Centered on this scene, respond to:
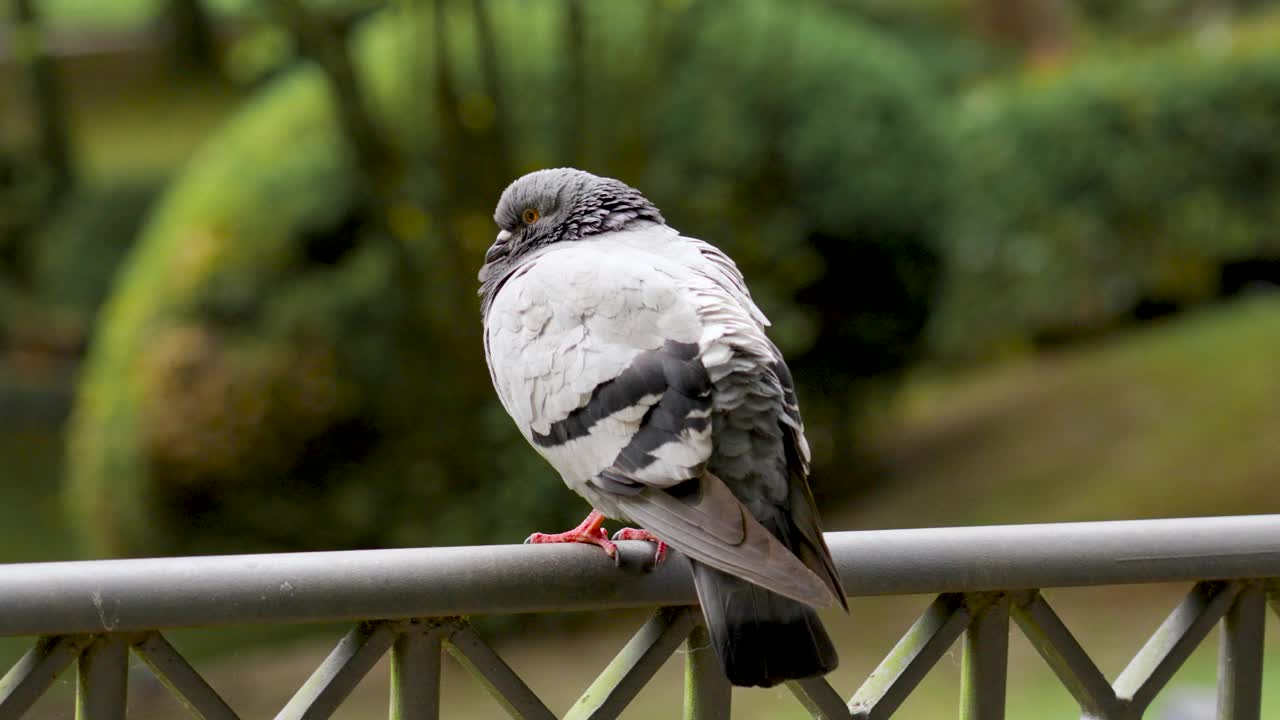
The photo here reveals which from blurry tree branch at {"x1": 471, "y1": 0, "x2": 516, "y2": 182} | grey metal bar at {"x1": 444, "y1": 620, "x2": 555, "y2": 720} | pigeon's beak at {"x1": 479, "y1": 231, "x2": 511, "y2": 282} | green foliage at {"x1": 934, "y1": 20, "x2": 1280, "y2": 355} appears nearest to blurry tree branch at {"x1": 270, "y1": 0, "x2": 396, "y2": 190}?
blurry tree branch at {"x1": 471, "y1": 0, "x2": 516, "y2": 182}

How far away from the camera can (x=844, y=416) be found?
22.5 ft

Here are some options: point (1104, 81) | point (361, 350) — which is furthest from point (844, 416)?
point (1104, 81)

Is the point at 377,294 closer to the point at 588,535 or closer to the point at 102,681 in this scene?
the point at 588,535

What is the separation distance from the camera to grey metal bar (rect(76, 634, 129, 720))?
1.56 m

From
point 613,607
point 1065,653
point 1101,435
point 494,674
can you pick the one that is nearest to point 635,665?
point 613,607

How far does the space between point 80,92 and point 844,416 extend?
298 inches

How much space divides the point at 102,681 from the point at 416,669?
36 centimetres

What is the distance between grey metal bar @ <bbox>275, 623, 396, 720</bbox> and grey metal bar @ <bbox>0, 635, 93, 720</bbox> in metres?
0.25

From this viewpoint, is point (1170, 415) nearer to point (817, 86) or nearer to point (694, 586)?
point (817, 86)

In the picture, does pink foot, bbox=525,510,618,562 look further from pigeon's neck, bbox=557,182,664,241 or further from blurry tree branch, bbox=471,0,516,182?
blurry tree branch, bbox=471,0,516,182

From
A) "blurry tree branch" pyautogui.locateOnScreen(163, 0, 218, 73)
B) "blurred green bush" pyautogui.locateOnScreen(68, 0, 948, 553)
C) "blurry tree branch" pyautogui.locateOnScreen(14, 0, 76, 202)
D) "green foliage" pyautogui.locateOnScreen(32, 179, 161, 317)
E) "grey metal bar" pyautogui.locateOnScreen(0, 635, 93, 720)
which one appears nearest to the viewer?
"grey metal bar" pyautogui.locateOnScreen(0, 635, 93, 720)

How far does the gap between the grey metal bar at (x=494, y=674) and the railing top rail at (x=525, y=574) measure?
5 centimetres

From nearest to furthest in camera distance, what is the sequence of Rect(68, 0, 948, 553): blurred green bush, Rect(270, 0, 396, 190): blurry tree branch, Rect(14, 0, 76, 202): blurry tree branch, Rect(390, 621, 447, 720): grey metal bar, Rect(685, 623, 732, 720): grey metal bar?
Rect(390, 621, 447, 720): grey metal bar
Rect(685, 623, 732, 720): grey metal bar
Rect(270, 0, 396, 190): blurry tree branch
Rect(68, 0, 948, 553): blurred green bush
Rect(14, 0, 76, 202): blurry tree branch

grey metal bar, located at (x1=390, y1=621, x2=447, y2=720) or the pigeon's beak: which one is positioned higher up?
the pigeon's beak
